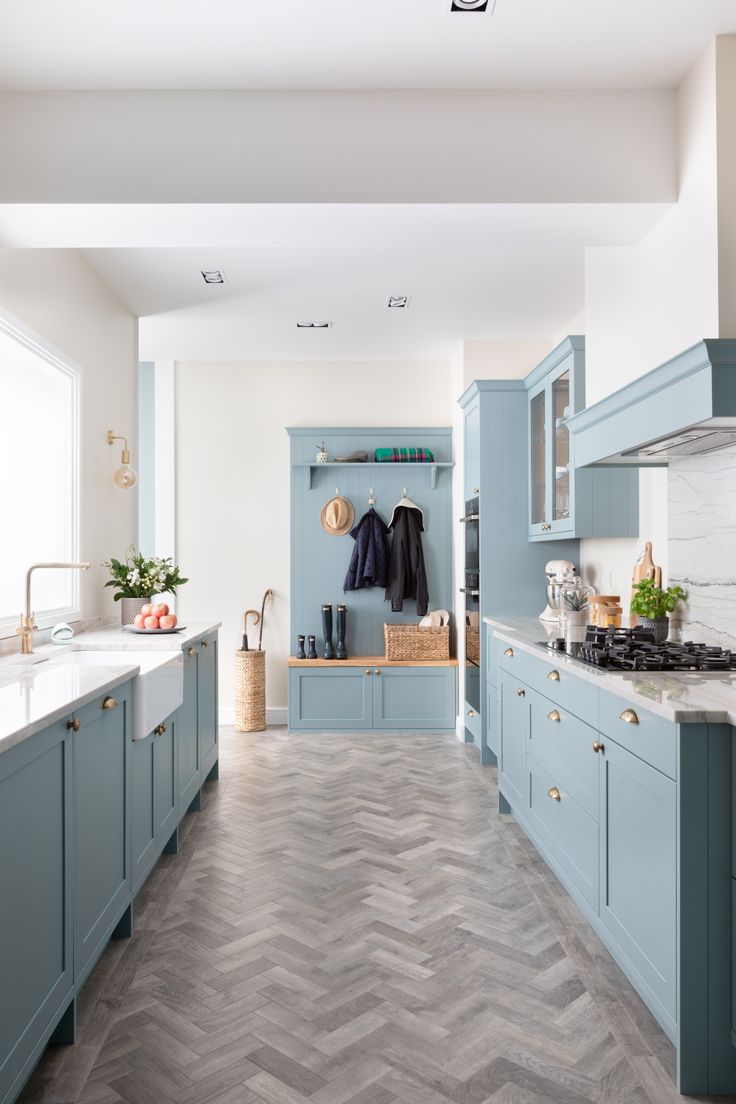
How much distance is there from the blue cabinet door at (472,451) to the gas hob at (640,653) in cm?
206

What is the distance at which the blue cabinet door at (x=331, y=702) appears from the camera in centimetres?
551

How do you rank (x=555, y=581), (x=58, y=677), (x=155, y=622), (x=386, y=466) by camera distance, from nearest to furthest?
1. (x=58, y=677)
2. (x=155, y=622)
3. (x=555, y=581)
4. (x=386, y=466)

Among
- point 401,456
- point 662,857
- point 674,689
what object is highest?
point 401,456

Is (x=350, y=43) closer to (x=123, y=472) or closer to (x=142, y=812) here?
(x=123, y=472)

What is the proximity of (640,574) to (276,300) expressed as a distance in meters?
2.61

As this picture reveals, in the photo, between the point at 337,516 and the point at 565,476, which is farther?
the point at 337,516

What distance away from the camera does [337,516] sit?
580 centimetres

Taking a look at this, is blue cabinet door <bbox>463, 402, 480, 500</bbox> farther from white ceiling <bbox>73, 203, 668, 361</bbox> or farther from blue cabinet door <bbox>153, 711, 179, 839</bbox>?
blue cabinet door <bbox>153, 711, 179, 839</bbox>

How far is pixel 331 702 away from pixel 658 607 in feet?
9.92

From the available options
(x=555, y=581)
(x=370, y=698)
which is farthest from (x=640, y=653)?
(x=370, y=698)

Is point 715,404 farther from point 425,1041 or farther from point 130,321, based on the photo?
point 130,321

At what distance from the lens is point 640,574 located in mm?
3277

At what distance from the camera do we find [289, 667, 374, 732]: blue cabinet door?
5.51m

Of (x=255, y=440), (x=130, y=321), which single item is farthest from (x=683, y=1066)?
(x=255, y=440)
